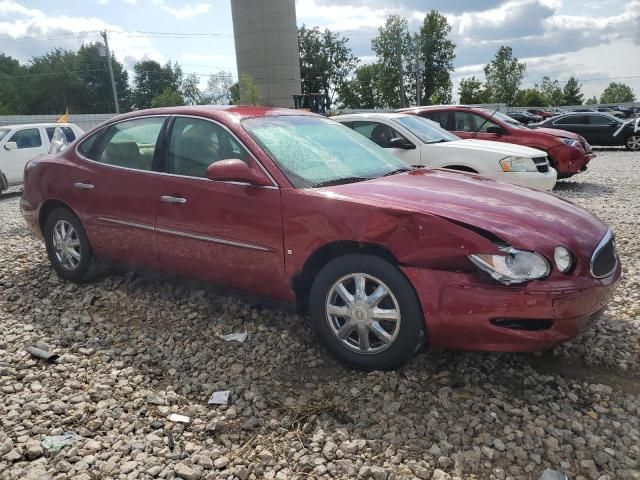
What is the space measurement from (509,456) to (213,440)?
1.47 meters

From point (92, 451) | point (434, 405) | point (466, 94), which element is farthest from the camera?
point (466, 94)

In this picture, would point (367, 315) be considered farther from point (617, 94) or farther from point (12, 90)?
point (617, 94)

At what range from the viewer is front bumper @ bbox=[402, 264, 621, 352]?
283 centimetres

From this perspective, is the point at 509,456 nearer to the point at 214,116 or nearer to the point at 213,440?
the point at 213,440

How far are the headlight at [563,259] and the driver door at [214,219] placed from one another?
5.34 ft

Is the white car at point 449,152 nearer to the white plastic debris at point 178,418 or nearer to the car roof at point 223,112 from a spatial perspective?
the car roof at point 223,112

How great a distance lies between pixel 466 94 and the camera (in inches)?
2566

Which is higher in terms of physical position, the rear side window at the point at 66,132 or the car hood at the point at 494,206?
the rear side window at the point at 66,132

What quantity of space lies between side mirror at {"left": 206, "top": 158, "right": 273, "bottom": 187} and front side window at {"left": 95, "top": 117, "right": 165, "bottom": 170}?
97 cm

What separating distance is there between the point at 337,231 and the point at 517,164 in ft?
19.1

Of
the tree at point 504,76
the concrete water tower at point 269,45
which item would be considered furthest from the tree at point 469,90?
the concrete water tower at point 269,45

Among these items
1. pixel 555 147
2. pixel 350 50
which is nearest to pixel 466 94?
pixel 350 50

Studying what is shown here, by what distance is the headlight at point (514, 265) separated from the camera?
2.86 metres

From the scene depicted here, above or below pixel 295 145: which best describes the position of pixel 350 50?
above
